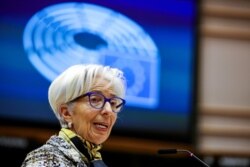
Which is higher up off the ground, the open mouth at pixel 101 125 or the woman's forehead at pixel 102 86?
the woman's forehead at pixel 102 86

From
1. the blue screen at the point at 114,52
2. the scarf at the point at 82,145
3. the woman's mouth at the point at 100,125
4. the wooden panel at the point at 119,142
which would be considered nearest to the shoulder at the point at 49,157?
the scarf at the point at 82,145

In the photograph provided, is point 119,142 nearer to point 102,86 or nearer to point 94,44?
point 94,44

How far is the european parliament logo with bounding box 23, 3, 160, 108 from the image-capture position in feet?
18.4

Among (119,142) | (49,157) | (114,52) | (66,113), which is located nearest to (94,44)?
(114,52)

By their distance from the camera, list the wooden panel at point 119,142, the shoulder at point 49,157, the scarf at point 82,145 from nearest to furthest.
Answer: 1. the shoulder at point 49,157
2. the scarf at point 82,145
3. the wooden panel at point 119,142

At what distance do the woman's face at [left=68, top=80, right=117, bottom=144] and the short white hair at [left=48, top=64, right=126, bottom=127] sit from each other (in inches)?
1.0

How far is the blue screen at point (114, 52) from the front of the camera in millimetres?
5598

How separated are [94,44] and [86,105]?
12.4ft

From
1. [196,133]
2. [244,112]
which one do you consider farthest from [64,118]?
[244,112]

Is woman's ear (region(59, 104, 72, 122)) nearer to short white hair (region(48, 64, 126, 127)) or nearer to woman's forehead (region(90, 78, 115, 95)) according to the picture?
short white hair (region(48, 64, 126, 127))

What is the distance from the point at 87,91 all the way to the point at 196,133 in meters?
4.57

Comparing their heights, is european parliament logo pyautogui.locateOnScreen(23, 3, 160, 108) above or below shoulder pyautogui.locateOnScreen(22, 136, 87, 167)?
above

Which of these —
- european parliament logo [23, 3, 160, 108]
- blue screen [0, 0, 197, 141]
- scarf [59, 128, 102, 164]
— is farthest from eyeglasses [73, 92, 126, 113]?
european parliament logo [23, 3, 160, 108]

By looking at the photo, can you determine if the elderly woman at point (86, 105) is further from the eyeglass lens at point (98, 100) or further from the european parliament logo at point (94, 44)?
the european parliament logo at point (94, 44)
